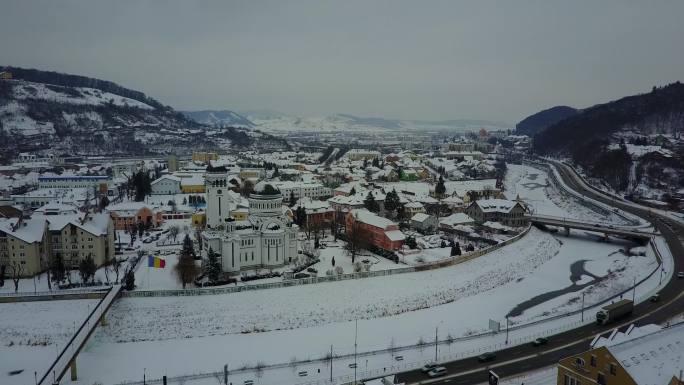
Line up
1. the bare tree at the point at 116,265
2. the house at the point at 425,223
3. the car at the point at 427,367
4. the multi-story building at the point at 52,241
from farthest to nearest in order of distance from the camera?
the house at the point at 425,223 → the bare tree at the point at 116,265 → the multi-story building at the point at 52,241 → the car at the point at 427,367

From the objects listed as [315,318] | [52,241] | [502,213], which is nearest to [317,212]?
[502,213]

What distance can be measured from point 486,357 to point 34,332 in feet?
84.1

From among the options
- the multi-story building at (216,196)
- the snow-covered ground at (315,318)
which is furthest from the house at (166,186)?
the snow-covered ground at (315,318)

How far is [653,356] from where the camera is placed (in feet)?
56.5

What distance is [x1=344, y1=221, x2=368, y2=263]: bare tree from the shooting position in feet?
141

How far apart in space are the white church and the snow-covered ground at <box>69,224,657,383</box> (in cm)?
569

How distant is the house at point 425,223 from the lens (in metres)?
54.7

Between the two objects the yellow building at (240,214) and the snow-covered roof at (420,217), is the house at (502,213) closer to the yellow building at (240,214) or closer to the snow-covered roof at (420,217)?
the snow-covered roof at (420,217)

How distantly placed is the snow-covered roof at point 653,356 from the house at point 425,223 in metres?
36.1

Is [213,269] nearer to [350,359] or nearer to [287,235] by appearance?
[287,235]

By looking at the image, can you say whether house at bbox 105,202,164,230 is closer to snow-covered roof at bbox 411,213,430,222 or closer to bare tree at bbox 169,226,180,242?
bare tree at bbox 169,226,180,242

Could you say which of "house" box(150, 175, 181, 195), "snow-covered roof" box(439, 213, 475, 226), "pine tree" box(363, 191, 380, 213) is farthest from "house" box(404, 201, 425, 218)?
"house" box(150, 175, 181, 195)

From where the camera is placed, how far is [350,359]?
82.0ft

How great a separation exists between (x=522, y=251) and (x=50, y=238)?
40995 mm
